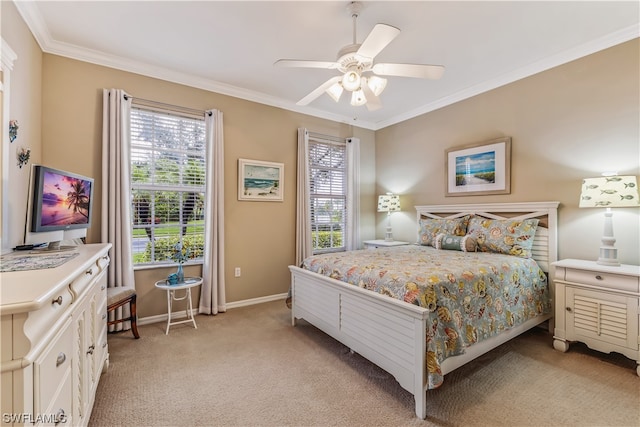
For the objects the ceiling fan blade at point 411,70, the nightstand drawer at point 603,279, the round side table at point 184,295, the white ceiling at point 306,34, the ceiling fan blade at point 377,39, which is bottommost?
the round side table at point 184,295

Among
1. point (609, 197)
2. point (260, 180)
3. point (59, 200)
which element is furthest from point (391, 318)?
point (260, 180)

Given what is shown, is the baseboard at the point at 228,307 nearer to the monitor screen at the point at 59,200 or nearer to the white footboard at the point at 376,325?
the white footboard at the point at 376,325

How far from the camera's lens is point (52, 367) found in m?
1.08

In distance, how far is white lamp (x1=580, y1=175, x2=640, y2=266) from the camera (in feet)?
7.82

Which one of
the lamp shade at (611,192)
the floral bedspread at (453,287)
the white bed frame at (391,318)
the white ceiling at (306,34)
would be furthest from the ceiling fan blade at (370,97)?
the lamp shade at (611,192)

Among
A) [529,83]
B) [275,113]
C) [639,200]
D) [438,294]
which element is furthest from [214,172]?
[639,200]

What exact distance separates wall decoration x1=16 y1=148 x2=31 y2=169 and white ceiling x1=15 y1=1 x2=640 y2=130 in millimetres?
1063

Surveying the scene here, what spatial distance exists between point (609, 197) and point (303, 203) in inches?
129

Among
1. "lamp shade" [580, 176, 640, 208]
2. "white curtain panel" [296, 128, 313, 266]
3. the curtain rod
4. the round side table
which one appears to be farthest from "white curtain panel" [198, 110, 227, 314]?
"lamp shade" [580, 176, 640, 208]

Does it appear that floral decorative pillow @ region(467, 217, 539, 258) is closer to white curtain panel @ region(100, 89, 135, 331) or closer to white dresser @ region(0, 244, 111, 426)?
white dresser @ region(0, 244, 111, 426)

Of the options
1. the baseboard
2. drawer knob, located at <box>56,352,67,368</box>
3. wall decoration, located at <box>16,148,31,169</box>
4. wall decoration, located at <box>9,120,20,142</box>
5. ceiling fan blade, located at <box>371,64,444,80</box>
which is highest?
ceiling fan blade, located at <box>371,64,444,80</box>

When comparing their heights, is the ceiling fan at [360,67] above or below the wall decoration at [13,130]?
above

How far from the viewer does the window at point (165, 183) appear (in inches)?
128

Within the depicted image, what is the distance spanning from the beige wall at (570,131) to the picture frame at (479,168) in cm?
8
